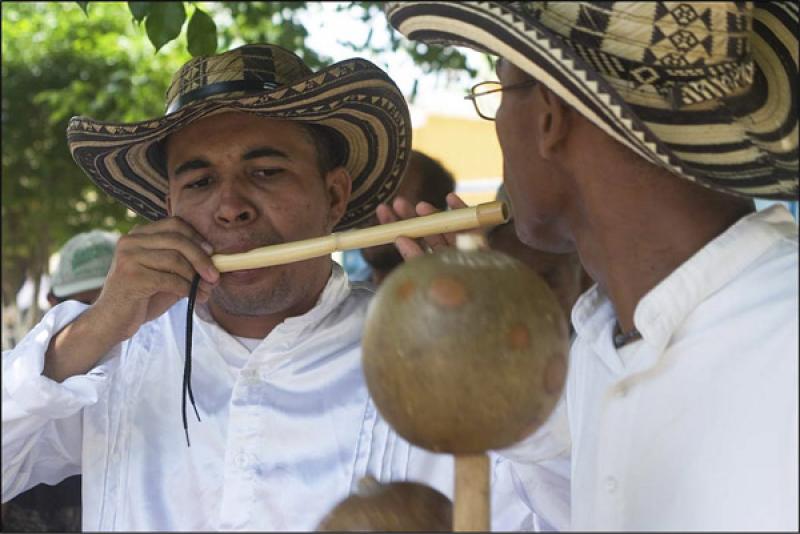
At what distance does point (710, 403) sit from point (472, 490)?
51 centimetres

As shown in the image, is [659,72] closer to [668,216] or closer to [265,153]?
[668,216]

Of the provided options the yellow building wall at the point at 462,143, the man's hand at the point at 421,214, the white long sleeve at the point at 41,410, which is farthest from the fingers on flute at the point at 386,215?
the yellow building wall at the point at 462,143

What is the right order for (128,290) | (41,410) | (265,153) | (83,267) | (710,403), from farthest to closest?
(83,267)
(265,153)
(128,290)
(41,410)
(710,403)

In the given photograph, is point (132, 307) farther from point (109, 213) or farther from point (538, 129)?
point (109, 213)

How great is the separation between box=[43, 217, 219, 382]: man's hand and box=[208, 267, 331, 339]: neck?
0.38 meters

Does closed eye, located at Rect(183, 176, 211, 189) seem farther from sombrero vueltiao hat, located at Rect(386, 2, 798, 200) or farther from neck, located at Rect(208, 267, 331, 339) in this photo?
sombrero vueltiao hat, located at Rect(386, 2, 798, 200)

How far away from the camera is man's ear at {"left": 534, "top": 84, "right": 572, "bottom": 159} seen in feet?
6.01

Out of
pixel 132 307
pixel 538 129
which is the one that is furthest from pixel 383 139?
pixel 538 129

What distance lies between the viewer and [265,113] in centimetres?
273

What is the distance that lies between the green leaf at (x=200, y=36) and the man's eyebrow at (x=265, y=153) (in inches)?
16.0

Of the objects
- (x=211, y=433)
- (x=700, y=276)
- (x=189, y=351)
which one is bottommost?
(x=211, y=433)

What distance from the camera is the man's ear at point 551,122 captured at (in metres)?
1.83

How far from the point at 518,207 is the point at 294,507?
0.82 m

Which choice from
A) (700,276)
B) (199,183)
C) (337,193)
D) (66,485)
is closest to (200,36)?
(199,183)
